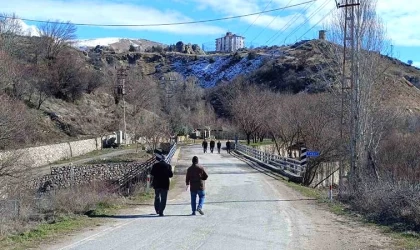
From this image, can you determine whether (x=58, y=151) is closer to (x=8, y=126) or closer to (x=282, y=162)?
(x=8, y=126)

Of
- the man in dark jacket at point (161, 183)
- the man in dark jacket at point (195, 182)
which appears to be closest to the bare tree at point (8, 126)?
the man in dark jacket at point (161, 183)

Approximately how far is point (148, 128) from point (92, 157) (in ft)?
30.5

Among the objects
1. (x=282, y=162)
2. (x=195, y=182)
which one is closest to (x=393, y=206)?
(x=195, y=182)

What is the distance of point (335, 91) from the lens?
36250 millimetres

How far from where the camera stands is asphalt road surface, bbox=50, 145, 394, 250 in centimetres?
1063

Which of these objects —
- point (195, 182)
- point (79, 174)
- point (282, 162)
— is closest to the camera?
point (195, 182)

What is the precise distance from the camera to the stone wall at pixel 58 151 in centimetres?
5129

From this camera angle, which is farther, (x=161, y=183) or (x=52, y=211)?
(x=52, y=211)

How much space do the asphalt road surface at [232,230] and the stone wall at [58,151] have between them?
2989 centimetres

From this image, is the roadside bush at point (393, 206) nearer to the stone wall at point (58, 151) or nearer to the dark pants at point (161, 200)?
the dark pants at point (161, 200)

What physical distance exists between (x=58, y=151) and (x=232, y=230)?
163 ft

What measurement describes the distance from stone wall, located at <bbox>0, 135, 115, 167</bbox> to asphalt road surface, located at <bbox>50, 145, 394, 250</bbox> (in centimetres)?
2989

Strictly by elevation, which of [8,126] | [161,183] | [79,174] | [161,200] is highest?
[8,126]

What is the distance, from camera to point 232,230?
40.7 ft
